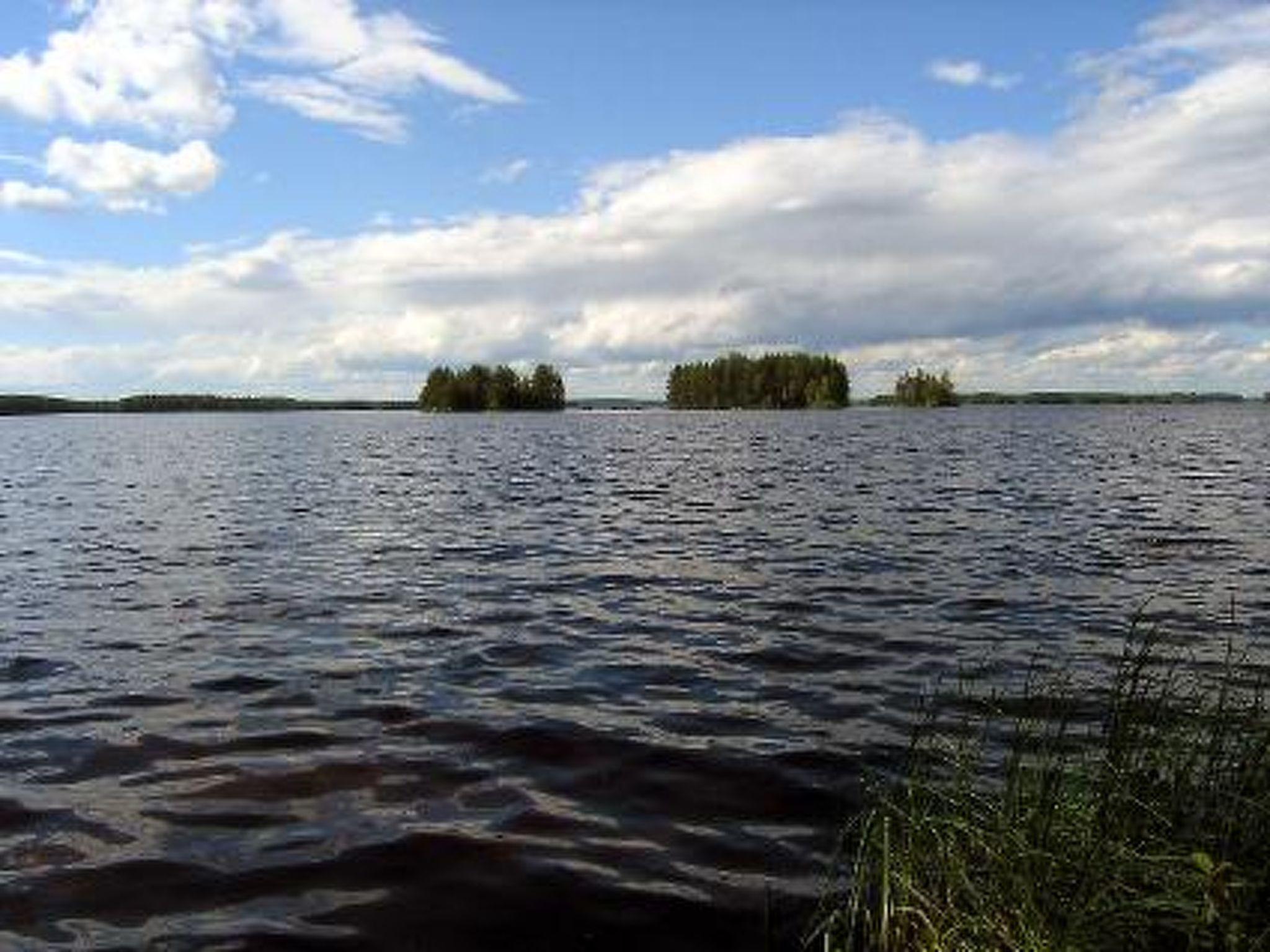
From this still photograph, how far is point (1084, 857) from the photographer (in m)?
6.13

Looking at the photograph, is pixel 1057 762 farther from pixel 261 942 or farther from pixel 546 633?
pixel 546 633

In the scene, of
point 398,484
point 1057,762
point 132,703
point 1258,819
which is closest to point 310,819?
point 132,703

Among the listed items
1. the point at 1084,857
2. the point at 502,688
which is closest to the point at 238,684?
the point at 502,688

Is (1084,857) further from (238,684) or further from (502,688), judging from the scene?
(238,684)

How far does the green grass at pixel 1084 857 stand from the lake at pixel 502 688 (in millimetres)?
1369

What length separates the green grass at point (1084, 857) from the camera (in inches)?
224

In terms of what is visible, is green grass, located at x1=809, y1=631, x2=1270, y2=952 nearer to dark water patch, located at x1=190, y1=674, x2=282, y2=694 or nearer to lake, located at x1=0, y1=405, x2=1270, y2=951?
lake, located at x1=0, y1=405, x2=1270, y2=951

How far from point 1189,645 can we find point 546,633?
8.90 meters

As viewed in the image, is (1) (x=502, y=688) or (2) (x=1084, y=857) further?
(1) (x=502, y=688)

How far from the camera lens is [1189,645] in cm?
1487

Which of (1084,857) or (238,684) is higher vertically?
(1084,857)

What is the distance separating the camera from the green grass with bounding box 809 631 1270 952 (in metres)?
5.69

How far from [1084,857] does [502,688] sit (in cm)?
877

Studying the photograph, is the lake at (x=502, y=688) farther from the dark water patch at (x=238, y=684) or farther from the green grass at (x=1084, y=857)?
the green grass at (x=1084, y=857)
